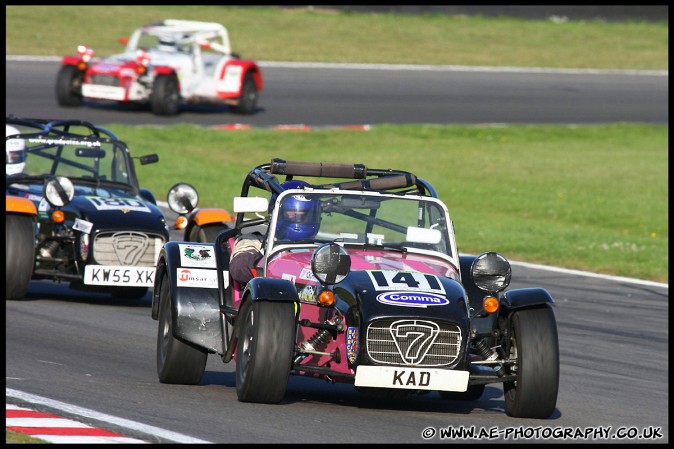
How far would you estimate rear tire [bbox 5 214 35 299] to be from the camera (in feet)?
43.5

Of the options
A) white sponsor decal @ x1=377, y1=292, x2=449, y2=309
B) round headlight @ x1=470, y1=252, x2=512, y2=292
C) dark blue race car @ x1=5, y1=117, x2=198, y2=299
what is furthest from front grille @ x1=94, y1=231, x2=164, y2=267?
white sponsor decal @ x1=377, y1=292, x2=449, y2=309

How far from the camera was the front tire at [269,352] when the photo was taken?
8266 mm

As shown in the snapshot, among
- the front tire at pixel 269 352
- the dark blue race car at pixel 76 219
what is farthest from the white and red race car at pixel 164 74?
the front tire at pixel 269 352

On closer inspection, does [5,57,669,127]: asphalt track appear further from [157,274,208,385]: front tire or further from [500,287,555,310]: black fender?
[500,287,555,310]: black fender

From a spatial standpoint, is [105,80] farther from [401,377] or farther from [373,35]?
[401,377]

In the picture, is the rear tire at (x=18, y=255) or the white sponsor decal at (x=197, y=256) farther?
the rear tire at (x=18, y=255)

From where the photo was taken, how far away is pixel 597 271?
17.5m

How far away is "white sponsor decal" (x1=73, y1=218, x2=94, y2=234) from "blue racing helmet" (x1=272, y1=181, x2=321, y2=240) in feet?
15.5

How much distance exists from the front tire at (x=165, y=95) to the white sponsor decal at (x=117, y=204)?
47.8 feet

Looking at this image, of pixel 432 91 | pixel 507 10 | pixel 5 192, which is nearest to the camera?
pixel 5 192

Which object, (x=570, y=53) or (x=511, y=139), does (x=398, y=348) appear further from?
(x=570, y=53)

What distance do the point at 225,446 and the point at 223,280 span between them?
264 cm

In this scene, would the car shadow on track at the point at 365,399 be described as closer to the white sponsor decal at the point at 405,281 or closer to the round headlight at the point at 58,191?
the white sponsor decal at the point at 405,281

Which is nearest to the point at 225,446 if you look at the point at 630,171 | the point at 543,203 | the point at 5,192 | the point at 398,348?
the point at 398,348
